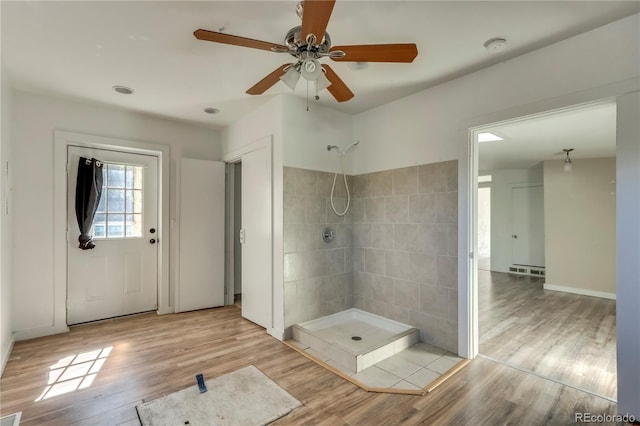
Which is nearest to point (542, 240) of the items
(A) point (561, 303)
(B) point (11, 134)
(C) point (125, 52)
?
(A) point (561, 303)

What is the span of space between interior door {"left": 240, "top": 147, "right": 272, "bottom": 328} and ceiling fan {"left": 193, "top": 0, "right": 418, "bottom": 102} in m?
1.43

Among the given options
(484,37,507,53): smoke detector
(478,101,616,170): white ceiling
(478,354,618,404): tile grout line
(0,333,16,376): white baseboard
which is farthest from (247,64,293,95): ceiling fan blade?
(0,333,16,376): white baseboard

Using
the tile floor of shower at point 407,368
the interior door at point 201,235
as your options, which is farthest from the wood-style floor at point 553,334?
the interior door at point 201,235

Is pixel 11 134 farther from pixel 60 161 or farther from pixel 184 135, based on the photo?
pixel 184 135

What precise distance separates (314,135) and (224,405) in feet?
8.73

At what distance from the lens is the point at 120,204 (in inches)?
145

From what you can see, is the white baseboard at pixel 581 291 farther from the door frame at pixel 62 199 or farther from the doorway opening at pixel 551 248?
the door frame at pixel 62 199

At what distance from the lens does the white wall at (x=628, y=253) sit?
1795mm

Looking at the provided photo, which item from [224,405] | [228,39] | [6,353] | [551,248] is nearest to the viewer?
[228,39]

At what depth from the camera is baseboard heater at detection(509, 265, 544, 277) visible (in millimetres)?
6296

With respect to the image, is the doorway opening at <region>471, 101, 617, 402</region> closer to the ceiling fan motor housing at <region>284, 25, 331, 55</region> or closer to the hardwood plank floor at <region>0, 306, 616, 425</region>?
the hardwood plank floor at <region>0, 306, 616, 425</region>

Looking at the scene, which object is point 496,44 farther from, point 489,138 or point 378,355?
point 378,355

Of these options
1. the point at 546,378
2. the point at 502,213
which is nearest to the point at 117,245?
the point at 546,378

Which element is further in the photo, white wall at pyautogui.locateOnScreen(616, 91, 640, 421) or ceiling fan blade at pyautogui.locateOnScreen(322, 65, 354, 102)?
ceiling fan blade at pyautogui.locateOnScreen(322, 65, 354, 102)
